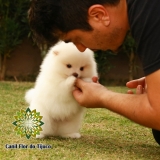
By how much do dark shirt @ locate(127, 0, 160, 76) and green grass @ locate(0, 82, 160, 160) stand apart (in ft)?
2.10

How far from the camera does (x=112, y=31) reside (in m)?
1.86

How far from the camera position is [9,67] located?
604 cm

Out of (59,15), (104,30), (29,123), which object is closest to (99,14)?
(104,30)

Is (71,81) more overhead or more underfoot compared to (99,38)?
more underfoot

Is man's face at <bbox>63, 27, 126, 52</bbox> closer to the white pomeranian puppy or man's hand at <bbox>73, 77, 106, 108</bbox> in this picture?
man's hand at <bbox>73, 77, 106, 108</bbox>

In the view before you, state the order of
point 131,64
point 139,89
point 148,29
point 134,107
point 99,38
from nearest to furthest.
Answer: point 148,29, point 134,107, point 99,38, point 139,89, point 131,64

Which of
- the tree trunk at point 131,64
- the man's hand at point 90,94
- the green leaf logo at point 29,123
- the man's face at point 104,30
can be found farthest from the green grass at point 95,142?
the tree trunk at point 131,64

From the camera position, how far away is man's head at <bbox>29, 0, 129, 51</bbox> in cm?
179

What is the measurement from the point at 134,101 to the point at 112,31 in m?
0.36

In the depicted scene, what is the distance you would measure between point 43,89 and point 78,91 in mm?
253

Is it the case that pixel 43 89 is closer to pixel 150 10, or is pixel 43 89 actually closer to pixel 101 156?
pixel 101 156

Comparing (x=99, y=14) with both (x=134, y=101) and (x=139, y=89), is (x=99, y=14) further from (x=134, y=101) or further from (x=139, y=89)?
(x=139, y=89)

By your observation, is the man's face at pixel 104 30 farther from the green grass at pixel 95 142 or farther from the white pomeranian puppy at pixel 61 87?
the green grass at pixel 95 142

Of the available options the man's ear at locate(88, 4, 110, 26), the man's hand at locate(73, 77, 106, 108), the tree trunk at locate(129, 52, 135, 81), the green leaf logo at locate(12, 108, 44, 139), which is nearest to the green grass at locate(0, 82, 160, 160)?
the green leaf logo at locate(12, 108, 44, 139)
